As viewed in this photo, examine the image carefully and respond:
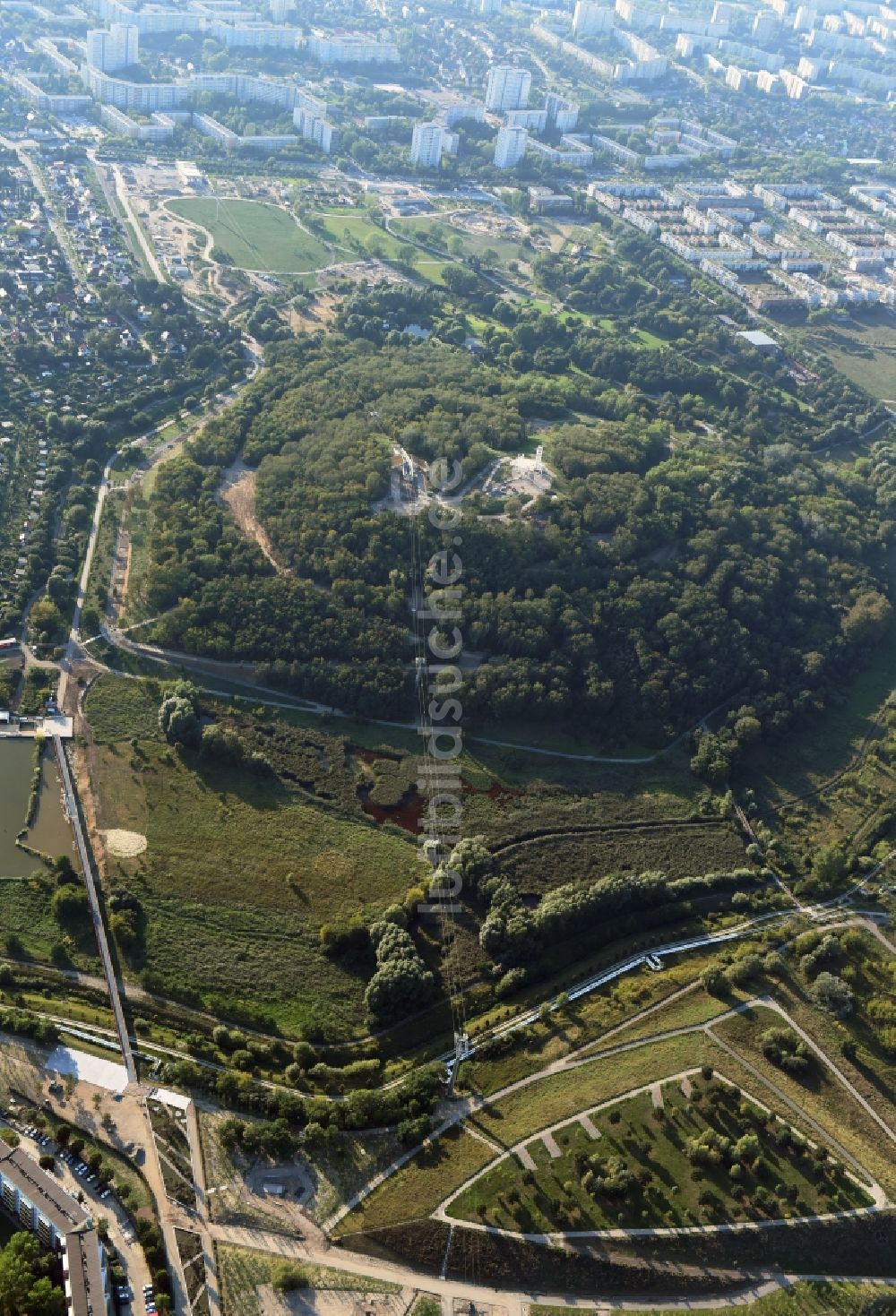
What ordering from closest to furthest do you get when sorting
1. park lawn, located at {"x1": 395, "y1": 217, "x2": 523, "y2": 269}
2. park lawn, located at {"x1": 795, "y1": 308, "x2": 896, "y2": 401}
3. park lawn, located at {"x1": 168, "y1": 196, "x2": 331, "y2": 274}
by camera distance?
park lawn, located at {"x1": 795, "y1": 308, "x2": 896, "y2": 401}
park lawn, located at {"x1": 168, "y1": 196, "x2": 331, "y2": 274}
park lawn, located at {"x1": 395, "y1": 217, "x2": 523, "y2": 269}

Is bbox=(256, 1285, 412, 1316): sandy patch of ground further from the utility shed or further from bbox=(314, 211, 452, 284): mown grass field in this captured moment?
bbox=(314, 211, 452, 284): mown grass field

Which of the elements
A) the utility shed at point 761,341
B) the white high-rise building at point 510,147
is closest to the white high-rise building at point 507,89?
the white high-rise building at point 510,147

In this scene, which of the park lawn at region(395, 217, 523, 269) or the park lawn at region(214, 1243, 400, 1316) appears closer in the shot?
Result: the park lawn at region(214, 1243, 400, 1316)

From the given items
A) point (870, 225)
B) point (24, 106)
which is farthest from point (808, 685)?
point (24, 106)

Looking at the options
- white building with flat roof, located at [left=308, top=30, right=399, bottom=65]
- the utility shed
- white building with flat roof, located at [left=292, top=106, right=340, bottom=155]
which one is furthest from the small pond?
white building with flat roof, located at [left=308, top=30, right=399, bottom=65]

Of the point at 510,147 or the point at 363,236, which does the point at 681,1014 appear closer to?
the point at 363,236

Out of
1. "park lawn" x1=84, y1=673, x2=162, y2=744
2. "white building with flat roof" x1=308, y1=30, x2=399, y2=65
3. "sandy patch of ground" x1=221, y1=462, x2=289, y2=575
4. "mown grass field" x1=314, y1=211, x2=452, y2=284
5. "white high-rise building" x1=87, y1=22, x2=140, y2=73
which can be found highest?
"white building with flat roof" x1=308, y1=30, x2=399, y2=65

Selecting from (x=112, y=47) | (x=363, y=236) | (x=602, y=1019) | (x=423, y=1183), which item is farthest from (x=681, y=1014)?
(x=112, y=47)
